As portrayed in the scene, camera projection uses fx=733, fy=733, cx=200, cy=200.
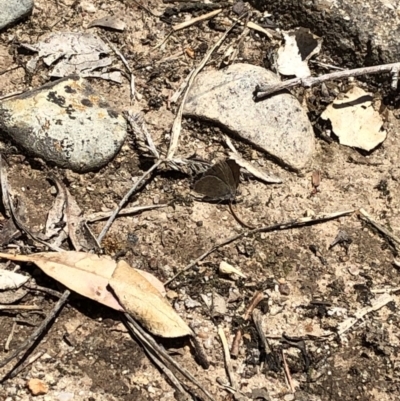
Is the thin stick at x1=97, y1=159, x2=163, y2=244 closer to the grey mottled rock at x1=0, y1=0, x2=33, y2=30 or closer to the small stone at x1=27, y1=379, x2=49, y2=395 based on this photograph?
the small stone at x1=27, y1=379, x2=49, y2=395

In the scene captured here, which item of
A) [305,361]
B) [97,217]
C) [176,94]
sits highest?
[176,94]

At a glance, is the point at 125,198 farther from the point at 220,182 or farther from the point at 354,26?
the point at 354,26

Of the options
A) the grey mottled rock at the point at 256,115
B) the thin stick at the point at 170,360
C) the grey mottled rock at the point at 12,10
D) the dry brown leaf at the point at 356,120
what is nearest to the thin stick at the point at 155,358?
the thin stick at the point at 170,360

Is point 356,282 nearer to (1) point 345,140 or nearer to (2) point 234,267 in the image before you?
(2) point 234,267

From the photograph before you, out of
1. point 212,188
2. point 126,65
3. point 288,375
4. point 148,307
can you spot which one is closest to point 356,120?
point 212,188

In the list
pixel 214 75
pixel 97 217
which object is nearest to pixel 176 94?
pixel 214 75

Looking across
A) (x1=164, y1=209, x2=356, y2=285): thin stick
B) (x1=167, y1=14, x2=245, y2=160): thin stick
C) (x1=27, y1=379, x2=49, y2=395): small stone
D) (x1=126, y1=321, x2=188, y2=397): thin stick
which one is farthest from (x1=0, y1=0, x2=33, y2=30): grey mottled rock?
(x1=27, y1=379, x2=49, y2=395): small stone
